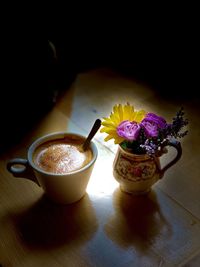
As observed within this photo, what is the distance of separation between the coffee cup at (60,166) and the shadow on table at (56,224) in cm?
2

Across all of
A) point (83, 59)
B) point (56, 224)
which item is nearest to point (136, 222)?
point (56, 224)

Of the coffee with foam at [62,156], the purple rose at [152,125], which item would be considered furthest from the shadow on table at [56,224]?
the purple rose at [152,125]

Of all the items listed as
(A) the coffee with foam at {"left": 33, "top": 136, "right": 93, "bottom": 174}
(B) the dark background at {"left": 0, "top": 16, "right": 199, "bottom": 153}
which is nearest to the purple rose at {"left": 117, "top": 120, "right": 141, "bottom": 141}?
(A) the coffee with foam at {"left": 33, "top": 136, "right": 93, "bottom": 174}

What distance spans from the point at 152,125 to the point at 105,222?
238 mm

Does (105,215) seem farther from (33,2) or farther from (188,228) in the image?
(33,2)

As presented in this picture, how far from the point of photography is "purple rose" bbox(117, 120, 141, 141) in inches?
27.6

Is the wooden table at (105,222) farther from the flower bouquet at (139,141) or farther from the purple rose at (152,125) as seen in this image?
the purple rose at (152,125)

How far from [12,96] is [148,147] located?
52 centimetres

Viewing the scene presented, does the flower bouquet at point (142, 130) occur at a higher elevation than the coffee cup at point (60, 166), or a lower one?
higher

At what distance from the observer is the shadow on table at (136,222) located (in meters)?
0.70

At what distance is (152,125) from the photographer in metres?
0.71

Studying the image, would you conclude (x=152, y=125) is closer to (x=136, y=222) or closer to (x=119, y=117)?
(x=119, y=117)

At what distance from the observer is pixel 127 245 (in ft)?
Result: 2.26

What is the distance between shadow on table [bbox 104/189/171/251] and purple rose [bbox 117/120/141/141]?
0.17m
